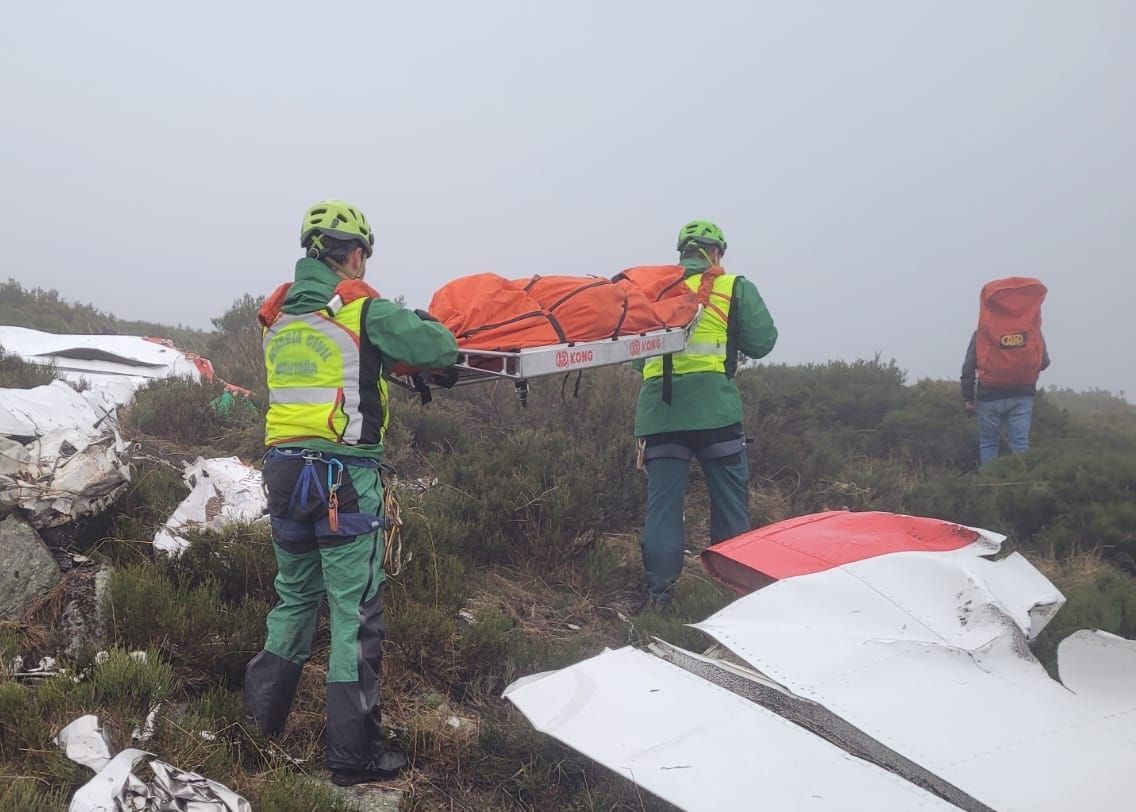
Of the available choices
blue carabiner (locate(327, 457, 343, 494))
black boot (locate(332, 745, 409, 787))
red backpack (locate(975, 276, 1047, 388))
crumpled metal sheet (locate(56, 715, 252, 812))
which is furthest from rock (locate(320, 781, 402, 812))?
red backpack (locate(975, 276, 1047, 388))

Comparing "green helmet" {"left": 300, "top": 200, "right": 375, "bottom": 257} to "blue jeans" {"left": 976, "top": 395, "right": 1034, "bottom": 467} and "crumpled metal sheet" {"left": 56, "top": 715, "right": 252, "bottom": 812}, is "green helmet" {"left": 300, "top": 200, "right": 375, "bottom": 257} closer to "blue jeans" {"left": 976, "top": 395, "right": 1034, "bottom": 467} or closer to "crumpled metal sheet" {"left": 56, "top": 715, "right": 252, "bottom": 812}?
"crumpled metal sheet" {"left": 56, "top": 715, "right": 252, "bottom": 812}

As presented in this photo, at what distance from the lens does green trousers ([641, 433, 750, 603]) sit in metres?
4.84

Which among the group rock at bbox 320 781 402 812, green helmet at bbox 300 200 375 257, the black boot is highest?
green helmet at bbox 300 200 375 257

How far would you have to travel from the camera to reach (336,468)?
10.2 feet

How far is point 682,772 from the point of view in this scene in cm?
230

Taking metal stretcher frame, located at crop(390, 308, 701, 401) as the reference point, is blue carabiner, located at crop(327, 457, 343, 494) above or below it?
below

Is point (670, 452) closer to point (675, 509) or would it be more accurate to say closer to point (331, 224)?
point (675, 509)

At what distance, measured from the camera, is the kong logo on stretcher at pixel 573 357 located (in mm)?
3566

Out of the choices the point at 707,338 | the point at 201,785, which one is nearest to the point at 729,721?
the point at 201,785

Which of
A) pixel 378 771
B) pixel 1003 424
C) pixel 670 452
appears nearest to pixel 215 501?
pixel 378 771

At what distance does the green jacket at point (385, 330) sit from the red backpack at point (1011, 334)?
6335 mm

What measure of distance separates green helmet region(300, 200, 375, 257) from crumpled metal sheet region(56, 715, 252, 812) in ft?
6.11

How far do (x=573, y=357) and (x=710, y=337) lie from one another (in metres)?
1.39

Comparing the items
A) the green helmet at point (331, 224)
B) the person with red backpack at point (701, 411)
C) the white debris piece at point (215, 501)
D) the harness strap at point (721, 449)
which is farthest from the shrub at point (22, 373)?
the harness strap at point (721, 449)
